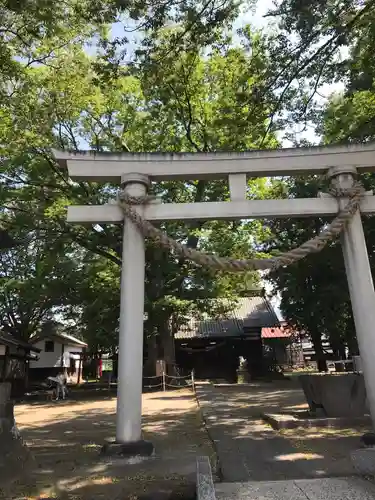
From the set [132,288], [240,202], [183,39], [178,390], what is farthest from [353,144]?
[178,390]

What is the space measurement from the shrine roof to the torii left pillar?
17.6m

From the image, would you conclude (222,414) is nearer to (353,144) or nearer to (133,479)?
(133,479)

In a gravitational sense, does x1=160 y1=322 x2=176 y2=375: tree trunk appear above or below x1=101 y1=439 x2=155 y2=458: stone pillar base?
above

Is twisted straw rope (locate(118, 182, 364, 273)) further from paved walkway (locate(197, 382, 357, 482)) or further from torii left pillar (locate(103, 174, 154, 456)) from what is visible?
paved walkway (locate(197, 382, 357, 482))

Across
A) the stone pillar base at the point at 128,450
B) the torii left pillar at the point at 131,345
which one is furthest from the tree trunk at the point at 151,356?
the stone pillar base at the point at 128,450

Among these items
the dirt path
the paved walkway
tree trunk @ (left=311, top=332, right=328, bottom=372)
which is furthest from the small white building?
the paved walkway

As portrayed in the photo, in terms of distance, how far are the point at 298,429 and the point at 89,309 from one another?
1444cm

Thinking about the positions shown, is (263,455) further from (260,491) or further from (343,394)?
(343,394)

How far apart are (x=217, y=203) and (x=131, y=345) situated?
2.50 meters

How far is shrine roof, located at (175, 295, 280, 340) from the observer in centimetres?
2395

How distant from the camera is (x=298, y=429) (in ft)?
22.5

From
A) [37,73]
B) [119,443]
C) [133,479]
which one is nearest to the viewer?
[133,479]

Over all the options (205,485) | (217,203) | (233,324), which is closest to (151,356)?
(233,324)

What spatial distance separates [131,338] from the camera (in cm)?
544
